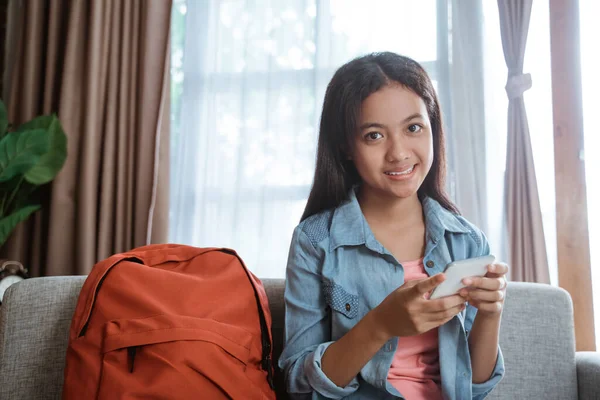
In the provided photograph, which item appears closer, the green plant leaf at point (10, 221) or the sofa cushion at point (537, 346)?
the sofa cushion at point (537, 346)

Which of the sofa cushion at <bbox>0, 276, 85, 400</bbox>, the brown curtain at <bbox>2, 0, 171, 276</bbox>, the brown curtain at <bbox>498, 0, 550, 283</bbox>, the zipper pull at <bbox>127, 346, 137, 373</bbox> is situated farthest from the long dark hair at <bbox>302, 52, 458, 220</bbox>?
the brown curtain at <bbox>2, 0, 171, 276</bbox>

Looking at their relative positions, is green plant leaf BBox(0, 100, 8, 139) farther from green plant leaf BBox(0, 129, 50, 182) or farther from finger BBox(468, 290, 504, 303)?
finger BBox(468, 290, 504, 303)

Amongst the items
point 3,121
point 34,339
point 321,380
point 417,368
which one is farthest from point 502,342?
point 3,121

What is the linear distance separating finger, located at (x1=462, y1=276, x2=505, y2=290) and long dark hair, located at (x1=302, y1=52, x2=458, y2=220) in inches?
13.8

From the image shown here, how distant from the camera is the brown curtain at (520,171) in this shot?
79.0 inches

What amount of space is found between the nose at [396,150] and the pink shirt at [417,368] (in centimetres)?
26

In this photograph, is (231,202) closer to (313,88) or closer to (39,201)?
(313,88)

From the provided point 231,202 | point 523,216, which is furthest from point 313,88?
point 523,216

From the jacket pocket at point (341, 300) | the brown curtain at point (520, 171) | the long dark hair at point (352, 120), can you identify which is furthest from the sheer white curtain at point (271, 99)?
the jacket pocket at point (341, 300)

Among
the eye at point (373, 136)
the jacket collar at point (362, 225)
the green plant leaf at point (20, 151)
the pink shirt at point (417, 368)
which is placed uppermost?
the green plant leaf at point (20, 151)

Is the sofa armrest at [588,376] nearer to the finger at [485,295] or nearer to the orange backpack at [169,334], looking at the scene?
the finger at [485,295]

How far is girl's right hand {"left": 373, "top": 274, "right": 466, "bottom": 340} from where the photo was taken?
865 mm

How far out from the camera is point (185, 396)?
3.36 ft

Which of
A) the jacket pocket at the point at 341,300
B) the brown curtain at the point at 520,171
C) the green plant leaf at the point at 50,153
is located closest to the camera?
the jacket pocket at the point at 341,300
